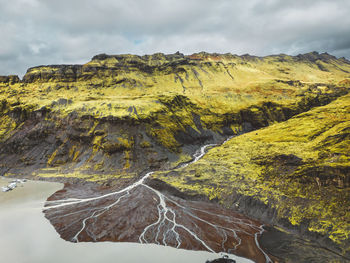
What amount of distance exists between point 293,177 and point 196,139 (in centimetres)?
3697

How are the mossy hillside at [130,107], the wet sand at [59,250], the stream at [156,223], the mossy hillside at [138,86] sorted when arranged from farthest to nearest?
the mossy hillside at [138,86], the mossy hillside at [130,107], the stream at [156,223], the wet sand at [59,250]

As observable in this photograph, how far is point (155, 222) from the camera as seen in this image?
89.4ft

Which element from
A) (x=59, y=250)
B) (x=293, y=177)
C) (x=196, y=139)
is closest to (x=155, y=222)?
(x=59, y=250)

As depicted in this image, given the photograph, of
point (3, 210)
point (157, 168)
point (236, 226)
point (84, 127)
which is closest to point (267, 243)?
point (236, 226)

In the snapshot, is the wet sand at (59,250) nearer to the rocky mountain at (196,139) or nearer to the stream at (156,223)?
the stream at (156,223)

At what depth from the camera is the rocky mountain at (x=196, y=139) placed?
1059 inches

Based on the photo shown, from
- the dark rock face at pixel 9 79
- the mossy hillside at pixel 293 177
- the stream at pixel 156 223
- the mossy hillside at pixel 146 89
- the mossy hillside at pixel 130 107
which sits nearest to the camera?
the stream at pixel 156 223

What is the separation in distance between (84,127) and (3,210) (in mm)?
26775

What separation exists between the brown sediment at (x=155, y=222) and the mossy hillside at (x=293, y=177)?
4047mm

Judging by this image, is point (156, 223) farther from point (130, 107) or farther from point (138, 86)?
point (138, 86)

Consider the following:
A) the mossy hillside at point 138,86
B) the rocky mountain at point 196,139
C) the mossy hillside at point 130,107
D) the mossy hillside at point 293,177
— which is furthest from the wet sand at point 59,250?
the mossy hillside at point 138,86

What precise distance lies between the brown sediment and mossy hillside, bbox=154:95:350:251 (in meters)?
4.05

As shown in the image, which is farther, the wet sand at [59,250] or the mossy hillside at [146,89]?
the mossy hillside at [146,89]

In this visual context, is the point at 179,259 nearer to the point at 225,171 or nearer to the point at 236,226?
the point at 236,226
